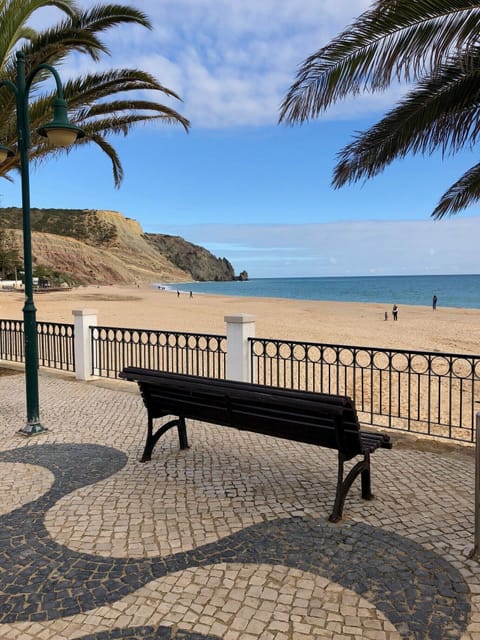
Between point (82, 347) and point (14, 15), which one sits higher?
point (14, 15)

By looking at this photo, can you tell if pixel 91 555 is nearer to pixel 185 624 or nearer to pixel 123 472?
pixel 185 624

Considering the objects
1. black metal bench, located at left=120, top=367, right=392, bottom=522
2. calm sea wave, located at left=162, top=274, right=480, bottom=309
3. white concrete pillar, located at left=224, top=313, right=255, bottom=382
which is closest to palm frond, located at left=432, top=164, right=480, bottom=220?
white concrete pillar, located at left=224, top=313, right=255, bottom=382

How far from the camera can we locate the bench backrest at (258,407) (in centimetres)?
356

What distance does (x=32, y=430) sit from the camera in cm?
600

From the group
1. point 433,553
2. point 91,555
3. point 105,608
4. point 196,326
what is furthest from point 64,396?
point 196,326

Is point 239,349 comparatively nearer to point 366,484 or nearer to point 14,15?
point 366,484

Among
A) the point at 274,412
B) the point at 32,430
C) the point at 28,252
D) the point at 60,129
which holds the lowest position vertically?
the point at 32,430

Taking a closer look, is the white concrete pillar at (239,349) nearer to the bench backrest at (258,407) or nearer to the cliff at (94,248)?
the bench backrest at (258,407)

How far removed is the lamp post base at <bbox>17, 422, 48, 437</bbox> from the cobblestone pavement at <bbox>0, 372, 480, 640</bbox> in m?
0.51

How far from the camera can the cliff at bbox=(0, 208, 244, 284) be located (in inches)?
4252

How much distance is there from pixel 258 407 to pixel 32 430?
350 cm

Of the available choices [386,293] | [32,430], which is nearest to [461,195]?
[32,430]

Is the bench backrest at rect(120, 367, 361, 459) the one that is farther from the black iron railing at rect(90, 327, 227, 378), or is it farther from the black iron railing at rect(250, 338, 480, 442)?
the black iron railing at rect(90, 327, 227, 378)

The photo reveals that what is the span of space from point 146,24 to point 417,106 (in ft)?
14.9
